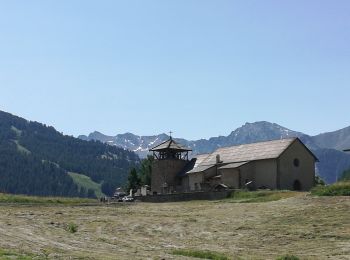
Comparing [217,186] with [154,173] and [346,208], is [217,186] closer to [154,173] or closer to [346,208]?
[154,173]

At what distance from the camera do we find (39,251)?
26.3 meters

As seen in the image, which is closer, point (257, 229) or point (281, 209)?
point (257, 229)

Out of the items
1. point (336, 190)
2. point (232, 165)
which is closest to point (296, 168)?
point (232, 165)

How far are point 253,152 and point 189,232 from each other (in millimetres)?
46451

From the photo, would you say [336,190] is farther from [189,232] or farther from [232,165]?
[232,165]

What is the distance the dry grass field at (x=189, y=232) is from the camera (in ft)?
94.5

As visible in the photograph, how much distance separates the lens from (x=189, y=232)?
39.1 meters

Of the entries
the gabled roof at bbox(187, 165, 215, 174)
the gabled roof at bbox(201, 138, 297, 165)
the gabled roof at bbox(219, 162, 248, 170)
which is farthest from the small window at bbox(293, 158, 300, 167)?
the gabled roof at bbox(187, 165, 215, 174)

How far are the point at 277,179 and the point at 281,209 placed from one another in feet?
105

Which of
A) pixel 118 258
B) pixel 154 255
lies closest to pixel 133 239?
pixel 154 255

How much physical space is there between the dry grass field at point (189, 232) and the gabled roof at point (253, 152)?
2782 centimetres

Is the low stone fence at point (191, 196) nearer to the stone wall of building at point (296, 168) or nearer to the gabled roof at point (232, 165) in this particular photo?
the gabled roof at point (232, 165)

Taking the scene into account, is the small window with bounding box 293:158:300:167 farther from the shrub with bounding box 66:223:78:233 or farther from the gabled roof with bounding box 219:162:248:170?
the shrub with bounding box 66:223:78:233

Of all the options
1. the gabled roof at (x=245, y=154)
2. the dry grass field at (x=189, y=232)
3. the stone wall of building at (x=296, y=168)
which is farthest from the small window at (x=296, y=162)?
the dry grass field at (x=189, y=232)
